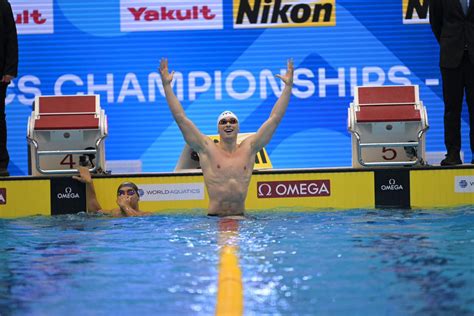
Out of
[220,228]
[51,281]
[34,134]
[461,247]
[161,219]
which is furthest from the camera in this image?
[34,134]

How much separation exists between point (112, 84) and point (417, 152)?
392 centimetres

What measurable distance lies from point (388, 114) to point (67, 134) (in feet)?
9.91

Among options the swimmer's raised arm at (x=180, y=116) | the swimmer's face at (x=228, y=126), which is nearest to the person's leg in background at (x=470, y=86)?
the swimmer's face at (x=228, y=126)

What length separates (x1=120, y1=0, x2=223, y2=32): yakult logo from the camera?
10633mm

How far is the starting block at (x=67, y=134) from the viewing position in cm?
841

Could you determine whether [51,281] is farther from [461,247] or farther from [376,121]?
[376,121]

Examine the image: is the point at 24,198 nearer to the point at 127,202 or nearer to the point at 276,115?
the point at 127,202

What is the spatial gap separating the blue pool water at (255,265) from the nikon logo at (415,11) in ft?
12.7

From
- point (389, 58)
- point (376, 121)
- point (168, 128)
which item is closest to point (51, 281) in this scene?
point (376, 121)

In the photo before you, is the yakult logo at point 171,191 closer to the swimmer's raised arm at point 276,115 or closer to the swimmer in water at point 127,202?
the swimmer in water at point 127,202

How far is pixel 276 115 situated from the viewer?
7.16 metres

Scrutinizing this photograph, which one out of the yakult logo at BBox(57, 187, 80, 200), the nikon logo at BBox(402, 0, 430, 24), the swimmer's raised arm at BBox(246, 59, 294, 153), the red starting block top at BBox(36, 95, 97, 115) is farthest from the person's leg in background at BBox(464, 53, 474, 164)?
the yakult logo at BBox(57, 187, 80, 200)

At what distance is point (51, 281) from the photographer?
4461 mm

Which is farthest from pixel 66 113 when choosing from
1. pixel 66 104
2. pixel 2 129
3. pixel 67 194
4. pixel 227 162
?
pixel 227 162
